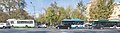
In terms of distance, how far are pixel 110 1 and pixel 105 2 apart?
152cm

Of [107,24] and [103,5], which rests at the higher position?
[103,5]

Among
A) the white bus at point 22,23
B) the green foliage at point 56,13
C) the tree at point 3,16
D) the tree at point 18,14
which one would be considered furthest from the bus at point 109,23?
the tree at point 3,16

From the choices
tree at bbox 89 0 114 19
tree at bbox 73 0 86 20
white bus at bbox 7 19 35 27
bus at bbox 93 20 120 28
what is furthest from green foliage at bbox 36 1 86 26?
bus at bbox 93 20 120 28

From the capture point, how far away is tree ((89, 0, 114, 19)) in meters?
75.9

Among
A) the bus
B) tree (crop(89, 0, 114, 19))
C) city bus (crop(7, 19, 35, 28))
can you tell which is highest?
tree (crop(89, 0, 114, 19))

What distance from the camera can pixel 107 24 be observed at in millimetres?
67812

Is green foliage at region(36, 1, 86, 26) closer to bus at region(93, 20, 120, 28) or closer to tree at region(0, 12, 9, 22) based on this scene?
tree at region(0, 12, 9, 22)

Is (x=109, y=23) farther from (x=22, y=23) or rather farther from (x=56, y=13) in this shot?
(x=56, y=13)

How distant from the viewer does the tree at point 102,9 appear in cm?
7594

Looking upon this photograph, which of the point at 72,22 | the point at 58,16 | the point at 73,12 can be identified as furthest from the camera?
the point at 73,12

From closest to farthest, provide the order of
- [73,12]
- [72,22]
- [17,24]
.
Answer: [72,22] → [17,24] → [73,12]

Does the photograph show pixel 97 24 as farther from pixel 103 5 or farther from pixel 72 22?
pixel 103 5

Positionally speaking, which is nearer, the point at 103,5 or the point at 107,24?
the point at 107,24

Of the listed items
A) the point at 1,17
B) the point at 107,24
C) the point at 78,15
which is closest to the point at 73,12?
the point at 78,15
